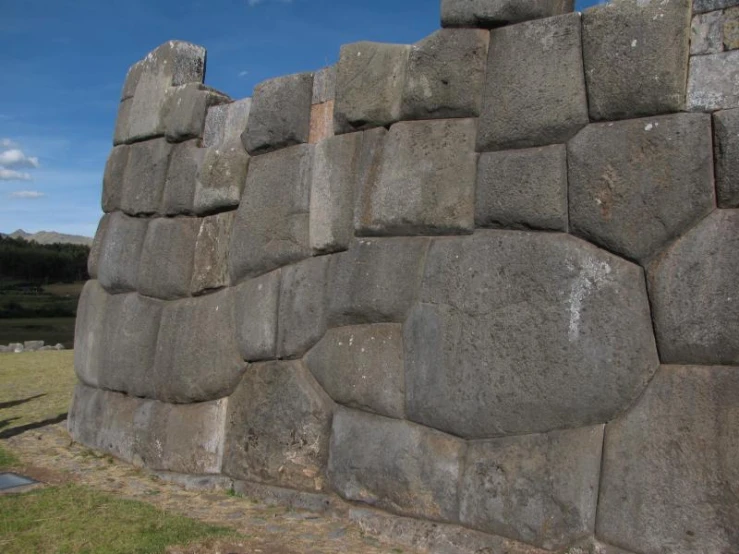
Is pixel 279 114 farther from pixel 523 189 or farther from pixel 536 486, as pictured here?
pixel 536 486

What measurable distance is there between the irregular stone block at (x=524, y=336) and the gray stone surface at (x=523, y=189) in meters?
0.08

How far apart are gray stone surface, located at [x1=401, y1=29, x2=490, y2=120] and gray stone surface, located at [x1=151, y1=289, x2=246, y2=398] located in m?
2.17

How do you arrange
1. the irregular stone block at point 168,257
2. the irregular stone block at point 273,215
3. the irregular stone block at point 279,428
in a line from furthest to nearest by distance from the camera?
1. the irregular stone block at point 168,257
2. the irregular stone block at point 273,215
3. the irregular stone block at point 279,428

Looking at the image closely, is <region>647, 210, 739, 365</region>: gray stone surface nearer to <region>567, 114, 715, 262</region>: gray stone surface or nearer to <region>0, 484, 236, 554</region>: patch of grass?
<region>567, 114, 715, 262</region>: gray stone surface

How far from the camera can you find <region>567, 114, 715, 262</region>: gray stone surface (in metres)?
3.47

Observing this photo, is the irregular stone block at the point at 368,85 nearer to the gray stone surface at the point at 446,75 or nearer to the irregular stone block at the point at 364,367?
the gray stone surface at the point at 446,75

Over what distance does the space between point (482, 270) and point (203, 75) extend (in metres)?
3.87

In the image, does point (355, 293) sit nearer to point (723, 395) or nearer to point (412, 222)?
point (412, 222)

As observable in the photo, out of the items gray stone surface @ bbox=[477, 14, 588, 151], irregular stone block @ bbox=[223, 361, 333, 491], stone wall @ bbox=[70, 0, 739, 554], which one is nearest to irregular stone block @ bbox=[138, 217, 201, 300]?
stone wall @ bbox=[70, 0, 739, 554]

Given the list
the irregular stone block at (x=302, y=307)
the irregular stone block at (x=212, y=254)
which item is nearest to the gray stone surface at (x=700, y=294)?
the irregular stone block at (x=302, y=307)

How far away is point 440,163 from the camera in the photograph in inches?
176

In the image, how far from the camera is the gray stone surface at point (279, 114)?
548 cm

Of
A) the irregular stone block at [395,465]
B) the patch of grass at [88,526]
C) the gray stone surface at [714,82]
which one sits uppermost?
the gray stone surface at [714,82]

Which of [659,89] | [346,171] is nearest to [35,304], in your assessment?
[346,171]
